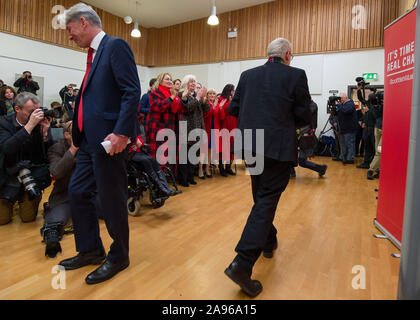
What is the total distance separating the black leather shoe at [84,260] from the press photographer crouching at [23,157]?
91 cm

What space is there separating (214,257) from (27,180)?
5.85 feet

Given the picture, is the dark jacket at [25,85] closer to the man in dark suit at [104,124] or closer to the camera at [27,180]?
the camera at [27,180]

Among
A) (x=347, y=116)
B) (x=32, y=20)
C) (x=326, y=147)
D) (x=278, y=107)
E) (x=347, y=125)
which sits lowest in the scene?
(x=326, y=147)

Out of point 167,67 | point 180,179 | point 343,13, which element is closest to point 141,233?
point 180,179

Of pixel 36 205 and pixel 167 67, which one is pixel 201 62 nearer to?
pixel 167 67

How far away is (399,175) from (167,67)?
11.1 meters

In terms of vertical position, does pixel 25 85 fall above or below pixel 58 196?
above

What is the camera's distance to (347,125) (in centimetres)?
711

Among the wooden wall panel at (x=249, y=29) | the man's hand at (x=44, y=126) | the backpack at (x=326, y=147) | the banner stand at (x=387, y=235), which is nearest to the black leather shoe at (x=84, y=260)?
the man's hand at (x=44, y=126)

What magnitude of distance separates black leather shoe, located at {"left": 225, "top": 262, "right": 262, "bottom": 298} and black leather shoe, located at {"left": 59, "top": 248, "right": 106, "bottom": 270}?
914 millimetres

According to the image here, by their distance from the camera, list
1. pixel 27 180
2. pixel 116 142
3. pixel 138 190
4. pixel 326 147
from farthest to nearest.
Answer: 1. pixel 326 147
2. pixel 138 190
3. pixel 27 180
4. pixel 116 142

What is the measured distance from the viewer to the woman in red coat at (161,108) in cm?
Answer: 380

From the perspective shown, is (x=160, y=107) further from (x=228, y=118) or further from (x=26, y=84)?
(x=26, y=84)

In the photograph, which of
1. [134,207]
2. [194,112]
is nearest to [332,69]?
[194,112]
